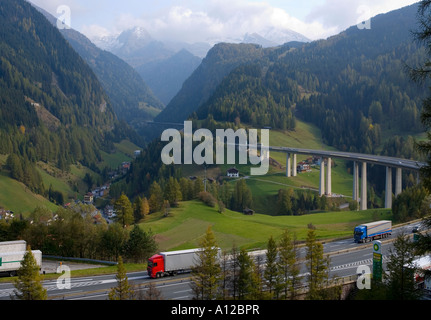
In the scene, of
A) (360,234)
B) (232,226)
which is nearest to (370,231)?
(360,234)

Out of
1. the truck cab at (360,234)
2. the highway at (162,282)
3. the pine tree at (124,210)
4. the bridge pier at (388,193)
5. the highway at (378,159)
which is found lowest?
the highway at (162,282)

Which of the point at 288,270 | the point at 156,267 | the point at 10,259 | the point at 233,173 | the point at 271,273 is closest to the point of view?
the point at 271,273

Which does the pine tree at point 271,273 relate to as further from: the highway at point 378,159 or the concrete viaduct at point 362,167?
the concrete viaduct at point 362,167

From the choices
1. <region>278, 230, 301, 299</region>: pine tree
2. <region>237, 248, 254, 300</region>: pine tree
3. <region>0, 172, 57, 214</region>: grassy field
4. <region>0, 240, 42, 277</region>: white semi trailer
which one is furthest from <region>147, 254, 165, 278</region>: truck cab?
<region>0, 172, 57, 214</region>: grassy field

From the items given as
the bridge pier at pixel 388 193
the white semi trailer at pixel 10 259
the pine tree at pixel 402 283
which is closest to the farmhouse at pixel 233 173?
the bridge pier at pixel 388 193

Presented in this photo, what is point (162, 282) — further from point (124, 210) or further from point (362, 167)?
point (362, 167)

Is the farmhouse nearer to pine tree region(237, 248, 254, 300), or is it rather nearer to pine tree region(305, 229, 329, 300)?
pine tree region(305, 229, 329, 300)
